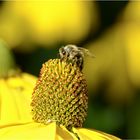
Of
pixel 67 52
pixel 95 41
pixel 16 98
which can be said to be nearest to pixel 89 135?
pixel 67 52

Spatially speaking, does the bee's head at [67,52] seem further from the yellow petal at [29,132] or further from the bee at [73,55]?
the yellow petal at [29,132]

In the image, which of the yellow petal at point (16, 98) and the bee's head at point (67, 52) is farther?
the yellow petal at point (16, 98)

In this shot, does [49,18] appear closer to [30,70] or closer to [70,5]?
[70,5]

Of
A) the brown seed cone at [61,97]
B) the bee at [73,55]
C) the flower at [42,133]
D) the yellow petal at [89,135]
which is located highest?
the bee at [73,55]

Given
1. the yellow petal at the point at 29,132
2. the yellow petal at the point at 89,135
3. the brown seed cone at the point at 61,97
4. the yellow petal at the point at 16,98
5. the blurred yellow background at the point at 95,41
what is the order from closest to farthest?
1. the yellow petal at the point at 29,132
2. the yellow petal at the point at 89,135
3. the brown seed cone at the point at 61,97
4. the yellow petal at the point at 16,98
5. the blurred yellow background at the point at 95,41

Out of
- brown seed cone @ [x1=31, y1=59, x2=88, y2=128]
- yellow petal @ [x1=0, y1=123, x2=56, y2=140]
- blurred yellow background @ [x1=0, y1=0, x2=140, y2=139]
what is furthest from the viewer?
blurred yellow background @ [x1=0, y1=0, x2=140, y2=139]

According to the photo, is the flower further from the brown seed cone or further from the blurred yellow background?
the blurred yellow background

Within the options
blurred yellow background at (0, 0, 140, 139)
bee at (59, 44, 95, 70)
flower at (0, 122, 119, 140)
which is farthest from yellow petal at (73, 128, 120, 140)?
blurred yellow background at (0, 0, 140, 139)

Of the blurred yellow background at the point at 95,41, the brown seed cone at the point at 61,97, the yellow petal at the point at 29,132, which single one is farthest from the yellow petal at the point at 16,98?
the blurred yellow background at the point at 95,41

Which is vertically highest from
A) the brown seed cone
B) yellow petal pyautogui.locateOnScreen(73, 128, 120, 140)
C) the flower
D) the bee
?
the bee
